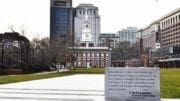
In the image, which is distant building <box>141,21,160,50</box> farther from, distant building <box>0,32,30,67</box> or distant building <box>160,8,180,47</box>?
distant building <box>0,32,30,67</box>

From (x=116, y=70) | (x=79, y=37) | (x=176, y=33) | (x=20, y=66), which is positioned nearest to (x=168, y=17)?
(x=176, y=33)

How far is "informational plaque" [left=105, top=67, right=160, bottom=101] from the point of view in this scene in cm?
1311

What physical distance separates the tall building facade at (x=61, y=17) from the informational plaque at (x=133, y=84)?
165m

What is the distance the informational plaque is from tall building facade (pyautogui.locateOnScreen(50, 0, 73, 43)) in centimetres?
16546

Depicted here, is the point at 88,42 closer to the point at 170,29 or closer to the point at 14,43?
the point at 170,29

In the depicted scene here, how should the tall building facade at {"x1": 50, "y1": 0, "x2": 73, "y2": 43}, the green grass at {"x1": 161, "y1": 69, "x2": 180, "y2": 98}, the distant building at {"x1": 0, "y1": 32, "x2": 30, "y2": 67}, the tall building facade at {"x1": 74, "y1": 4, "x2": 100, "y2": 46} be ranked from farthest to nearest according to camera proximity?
the tall building facade at {"x1": 74, "y1": 4, "x2": 100, "y2": 46}, the tall building facade at {"x1": 50, "y1": 0, "x2": 73, "y2": 43}, the distant building at {"x1": 0, "y1": 32, "x2": 30, "y2": 67}, the green grass at {"x1": 161, "y1": 69, "x2": 180, "y2": 98}

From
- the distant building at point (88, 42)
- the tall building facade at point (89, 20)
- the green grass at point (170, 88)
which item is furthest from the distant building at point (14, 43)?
the tall building facade at point (89, 20)

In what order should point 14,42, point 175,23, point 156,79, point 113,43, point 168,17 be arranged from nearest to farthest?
point 156,79 → point 14,42 → point 175,23 → point 168,17 → point 113,43

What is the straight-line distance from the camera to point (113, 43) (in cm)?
18325

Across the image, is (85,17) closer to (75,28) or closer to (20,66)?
(75,28)

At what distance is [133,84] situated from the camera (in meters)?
13.2

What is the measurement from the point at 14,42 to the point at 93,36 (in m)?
137

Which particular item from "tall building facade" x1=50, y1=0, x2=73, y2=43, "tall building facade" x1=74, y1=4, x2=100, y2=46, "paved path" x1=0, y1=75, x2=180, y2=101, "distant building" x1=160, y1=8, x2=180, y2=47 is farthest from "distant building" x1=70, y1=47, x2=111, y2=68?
"paved path" x1=0, y1=75, x2=180, y2=101

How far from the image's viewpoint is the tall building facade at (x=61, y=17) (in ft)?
607
